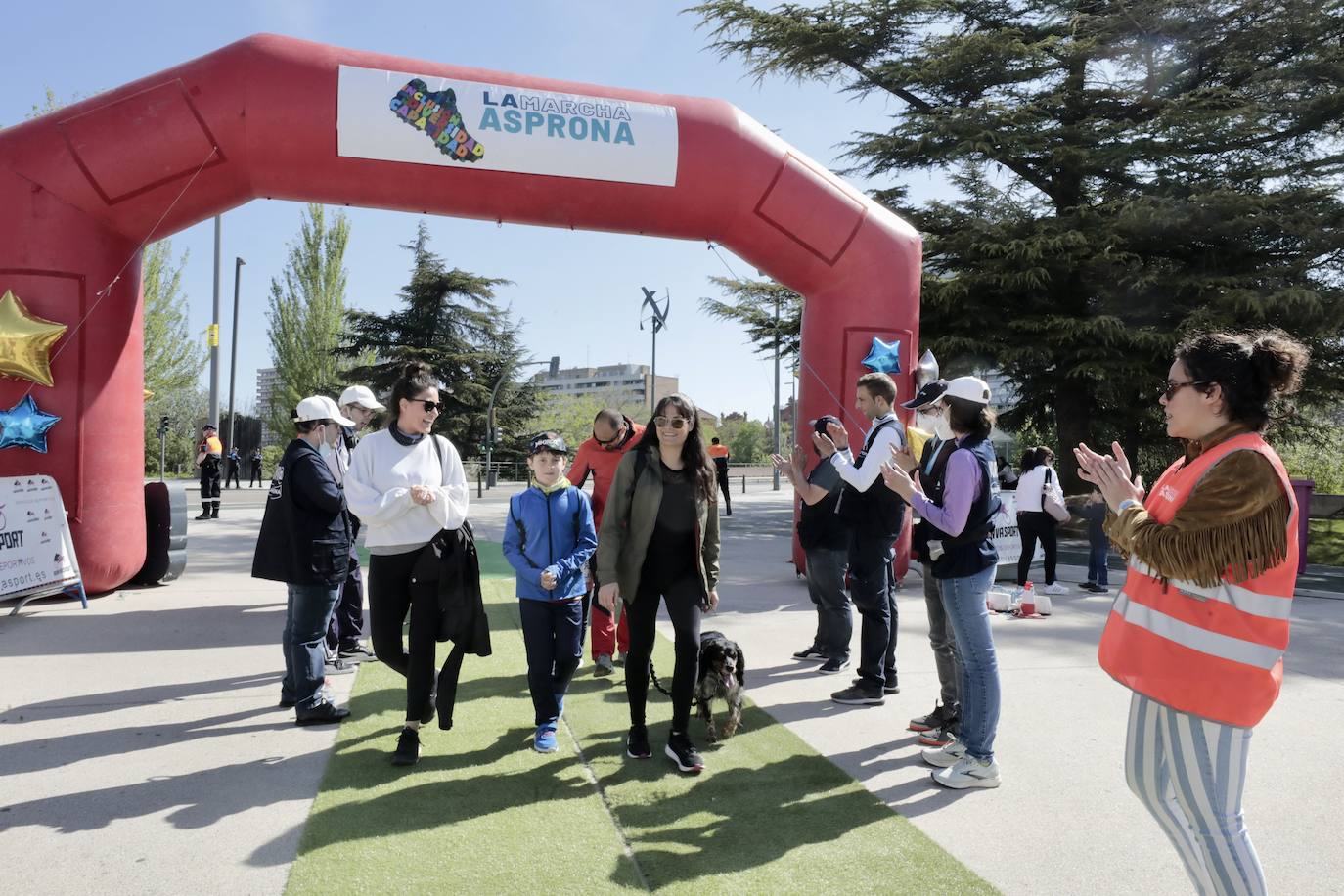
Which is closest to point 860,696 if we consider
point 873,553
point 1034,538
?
point 873,553

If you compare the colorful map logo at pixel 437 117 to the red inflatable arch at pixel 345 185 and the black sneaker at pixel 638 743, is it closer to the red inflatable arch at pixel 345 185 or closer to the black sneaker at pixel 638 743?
the red inflatable arch at pixel 345 185

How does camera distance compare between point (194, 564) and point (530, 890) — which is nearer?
point (530, 890)

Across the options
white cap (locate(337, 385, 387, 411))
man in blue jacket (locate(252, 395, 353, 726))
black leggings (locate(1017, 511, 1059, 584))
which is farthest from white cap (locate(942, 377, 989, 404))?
black leggings (locate(1017, 511, 1059, 584))

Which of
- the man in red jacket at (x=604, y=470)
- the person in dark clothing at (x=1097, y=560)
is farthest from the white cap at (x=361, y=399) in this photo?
the person in dark clothing at (x=1097, y=560)

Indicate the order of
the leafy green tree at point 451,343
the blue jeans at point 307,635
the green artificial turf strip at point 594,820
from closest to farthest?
1. the green artificial turf strip at point 594,820
2. the blue jeans at point 307,635
3. the leafy green tree at point 451,343

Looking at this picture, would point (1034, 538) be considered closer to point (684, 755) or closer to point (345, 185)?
point (684, 755)

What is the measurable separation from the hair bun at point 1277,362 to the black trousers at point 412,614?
3.42m

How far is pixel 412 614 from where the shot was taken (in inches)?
162

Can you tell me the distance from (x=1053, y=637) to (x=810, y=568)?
2647mm

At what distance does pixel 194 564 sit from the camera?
33.4 feet

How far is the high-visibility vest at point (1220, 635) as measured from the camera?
85.2 inches

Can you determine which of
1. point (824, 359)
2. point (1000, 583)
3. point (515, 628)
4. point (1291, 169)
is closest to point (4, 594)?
point (515, 628)

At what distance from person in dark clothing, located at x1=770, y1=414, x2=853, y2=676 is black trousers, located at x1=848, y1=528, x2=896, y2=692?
1.22 feet

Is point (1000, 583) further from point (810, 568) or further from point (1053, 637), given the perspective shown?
point (810, 568)
